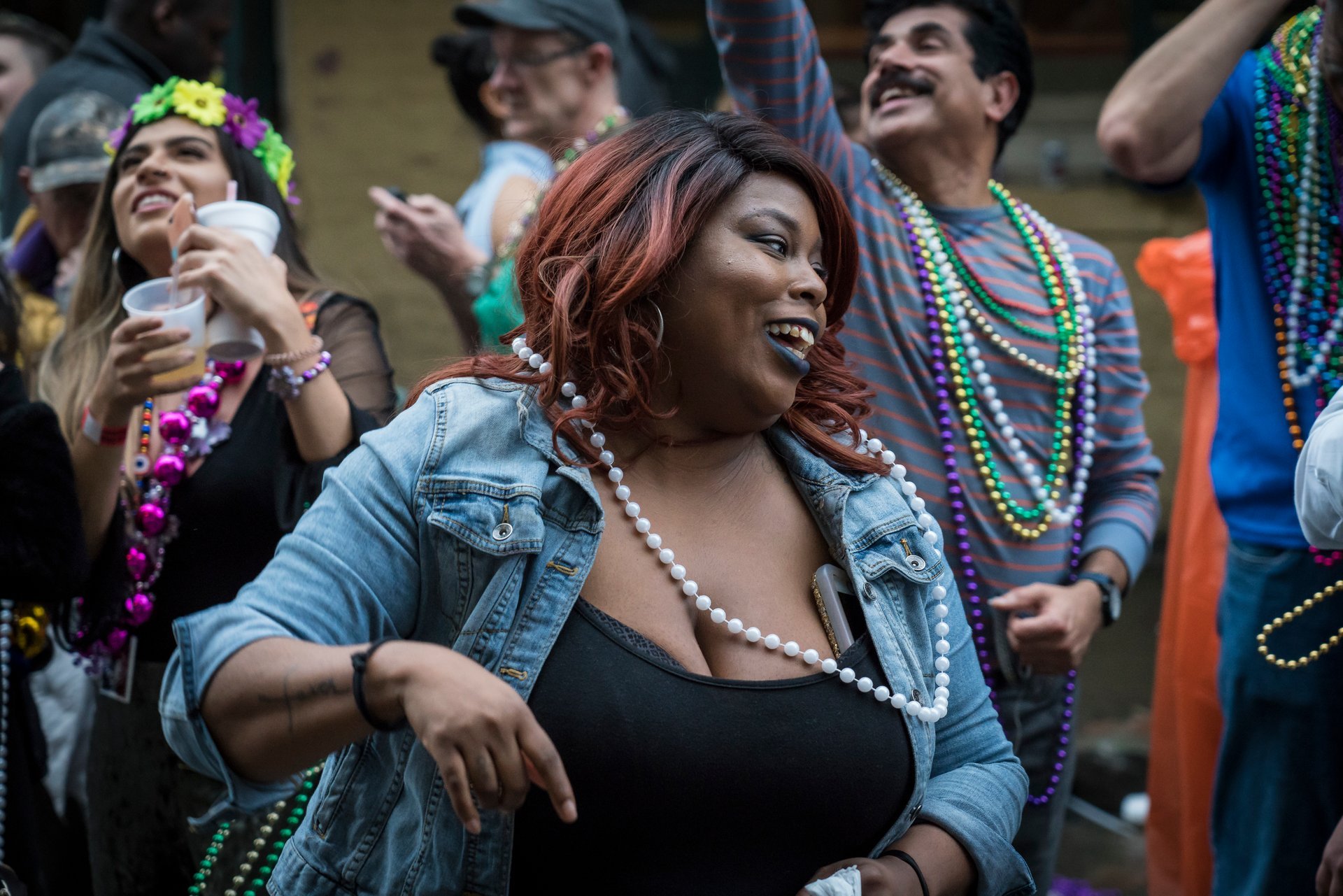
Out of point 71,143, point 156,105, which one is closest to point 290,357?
point 156,105

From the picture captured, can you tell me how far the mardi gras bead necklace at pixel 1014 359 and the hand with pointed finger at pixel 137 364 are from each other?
1491 mm

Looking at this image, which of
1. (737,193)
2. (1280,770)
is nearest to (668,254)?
(737,193)

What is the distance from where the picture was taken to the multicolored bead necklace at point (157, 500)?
290 cm

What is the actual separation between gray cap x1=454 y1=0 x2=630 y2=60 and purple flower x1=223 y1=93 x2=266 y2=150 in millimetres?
1082

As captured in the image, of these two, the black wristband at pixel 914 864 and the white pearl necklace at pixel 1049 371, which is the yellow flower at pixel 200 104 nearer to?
the white pearl necklace at pixel 1049 371

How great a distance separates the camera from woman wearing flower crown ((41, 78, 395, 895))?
2807 mm

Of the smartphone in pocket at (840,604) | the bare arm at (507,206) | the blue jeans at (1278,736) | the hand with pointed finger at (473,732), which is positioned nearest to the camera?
the hand with pointed finger at (473,732)

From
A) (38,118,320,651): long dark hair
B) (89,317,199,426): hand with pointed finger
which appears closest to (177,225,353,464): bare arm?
(89,317,199,426): hand with pointed finger

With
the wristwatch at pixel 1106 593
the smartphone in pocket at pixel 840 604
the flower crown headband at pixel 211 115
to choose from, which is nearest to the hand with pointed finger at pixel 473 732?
the smartphone in pocket at pixel 840 604

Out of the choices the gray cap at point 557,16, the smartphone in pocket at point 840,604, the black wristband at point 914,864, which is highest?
the gray cap at point 557,16

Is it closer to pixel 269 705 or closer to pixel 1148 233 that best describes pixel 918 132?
pixel 269 705

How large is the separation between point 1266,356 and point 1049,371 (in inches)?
16.8

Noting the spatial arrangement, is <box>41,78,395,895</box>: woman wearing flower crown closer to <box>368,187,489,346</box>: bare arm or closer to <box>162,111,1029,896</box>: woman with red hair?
<box>368,187,489,346</box>: bare arm

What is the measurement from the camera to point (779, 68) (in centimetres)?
276
